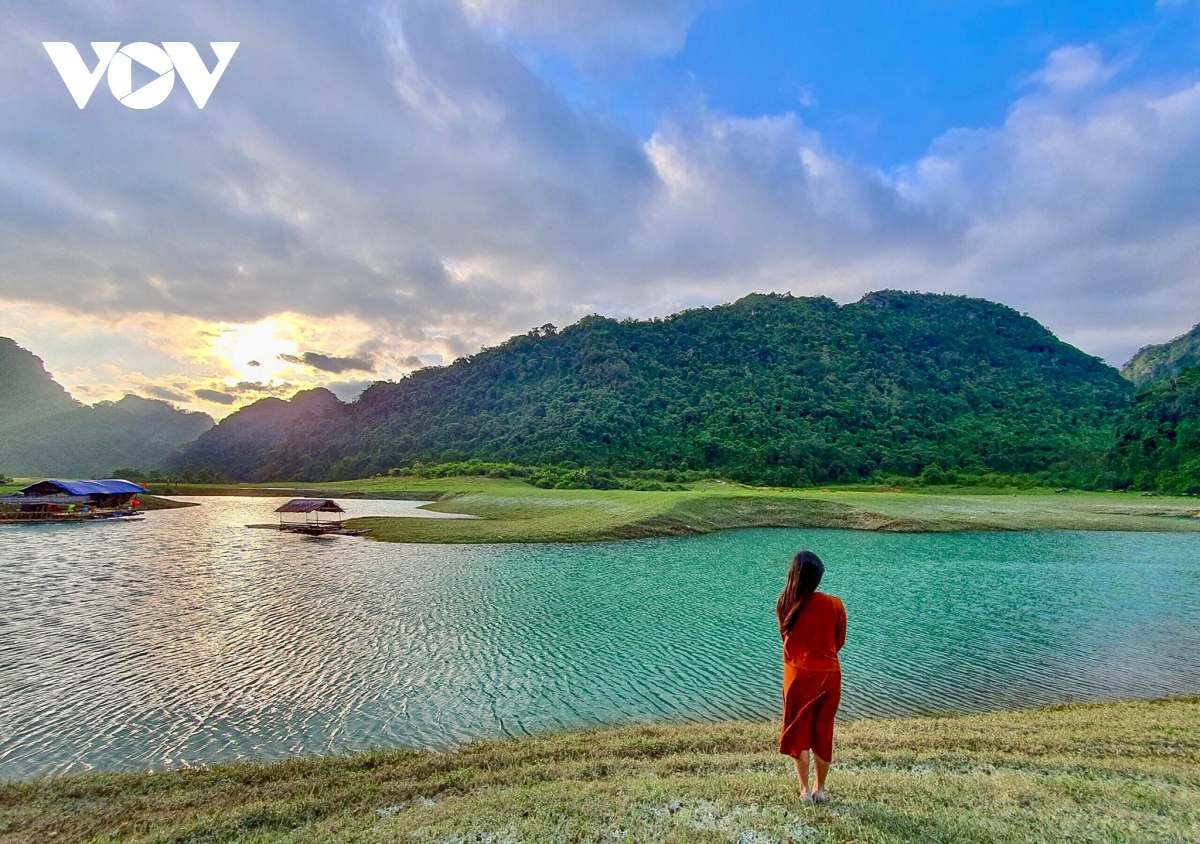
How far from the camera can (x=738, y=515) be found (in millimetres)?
49594

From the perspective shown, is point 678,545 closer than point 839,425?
Yes

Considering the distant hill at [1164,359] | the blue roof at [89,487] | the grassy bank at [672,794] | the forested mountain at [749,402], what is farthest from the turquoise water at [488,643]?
the distant hill at [1164,359]

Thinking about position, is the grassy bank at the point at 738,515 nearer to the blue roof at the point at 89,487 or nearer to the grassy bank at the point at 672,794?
the blue roof at the point at 89,487

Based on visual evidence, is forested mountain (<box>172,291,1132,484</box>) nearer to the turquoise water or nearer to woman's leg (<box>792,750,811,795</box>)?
the turquoise water

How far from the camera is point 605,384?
135875 millimetres

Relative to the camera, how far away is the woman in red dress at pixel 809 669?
668cm

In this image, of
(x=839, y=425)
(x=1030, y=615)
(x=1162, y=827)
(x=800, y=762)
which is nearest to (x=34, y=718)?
(x=800, y=762)

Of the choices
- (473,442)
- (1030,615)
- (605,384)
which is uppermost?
Answer: (605,384)

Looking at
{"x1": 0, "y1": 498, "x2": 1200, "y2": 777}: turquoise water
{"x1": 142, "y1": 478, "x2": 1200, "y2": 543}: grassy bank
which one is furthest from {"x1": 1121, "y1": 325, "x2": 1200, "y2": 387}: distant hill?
{"x1": 0, "y1": 498, "x2": 1200, "y2": 777}: turquoise water

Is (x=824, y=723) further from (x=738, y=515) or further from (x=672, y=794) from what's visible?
(x=738, y=515)

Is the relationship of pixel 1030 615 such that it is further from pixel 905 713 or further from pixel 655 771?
pixel 655 771

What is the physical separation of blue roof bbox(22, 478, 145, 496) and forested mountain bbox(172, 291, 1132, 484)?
197 ft

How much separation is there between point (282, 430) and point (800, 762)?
199 meters

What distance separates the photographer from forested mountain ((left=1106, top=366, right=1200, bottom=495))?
252ft
